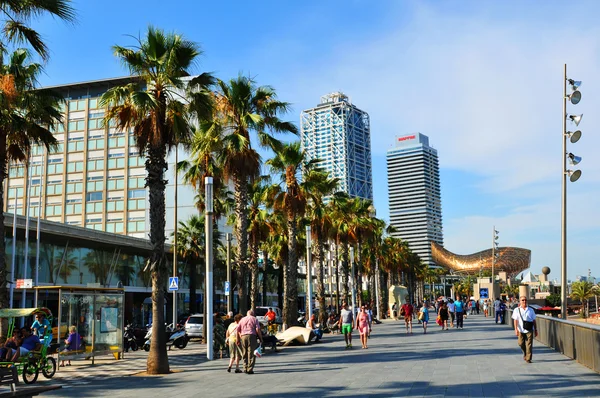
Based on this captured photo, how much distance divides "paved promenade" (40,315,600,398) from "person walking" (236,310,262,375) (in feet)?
1.15

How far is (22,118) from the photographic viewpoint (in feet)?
59.1

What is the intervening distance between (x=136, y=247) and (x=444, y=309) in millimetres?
25637

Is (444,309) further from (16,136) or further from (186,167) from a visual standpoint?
(16,136)

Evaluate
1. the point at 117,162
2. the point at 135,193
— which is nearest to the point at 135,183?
the point at 135,193

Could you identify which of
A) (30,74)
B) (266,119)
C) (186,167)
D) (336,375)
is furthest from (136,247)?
(336,375)

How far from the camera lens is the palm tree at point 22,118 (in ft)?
55.9

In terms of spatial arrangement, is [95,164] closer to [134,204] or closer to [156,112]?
[134,204]

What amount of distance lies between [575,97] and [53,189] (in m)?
83.2

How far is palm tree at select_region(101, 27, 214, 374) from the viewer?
55.2 feet

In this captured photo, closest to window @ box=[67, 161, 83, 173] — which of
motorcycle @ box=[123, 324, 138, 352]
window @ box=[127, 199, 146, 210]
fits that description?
window @ box=[127, 199, 146, 210]

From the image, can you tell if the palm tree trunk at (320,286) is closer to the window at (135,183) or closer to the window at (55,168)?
the window at (135,183)

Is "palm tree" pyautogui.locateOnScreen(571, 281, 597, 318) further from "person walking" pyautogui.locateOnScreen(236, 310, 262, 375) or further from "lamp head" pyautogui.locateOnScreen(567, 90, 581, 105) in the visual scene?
"person walking" pyautogui.locateOnScreen(236, 310, 262, 375)

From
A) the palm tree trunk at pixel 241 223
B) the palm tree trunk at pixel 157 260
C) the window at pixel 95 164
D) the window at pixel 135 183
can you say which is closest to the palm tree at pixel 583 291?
the window at pixel 135 183

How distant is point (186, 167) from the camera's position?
3322 cm
